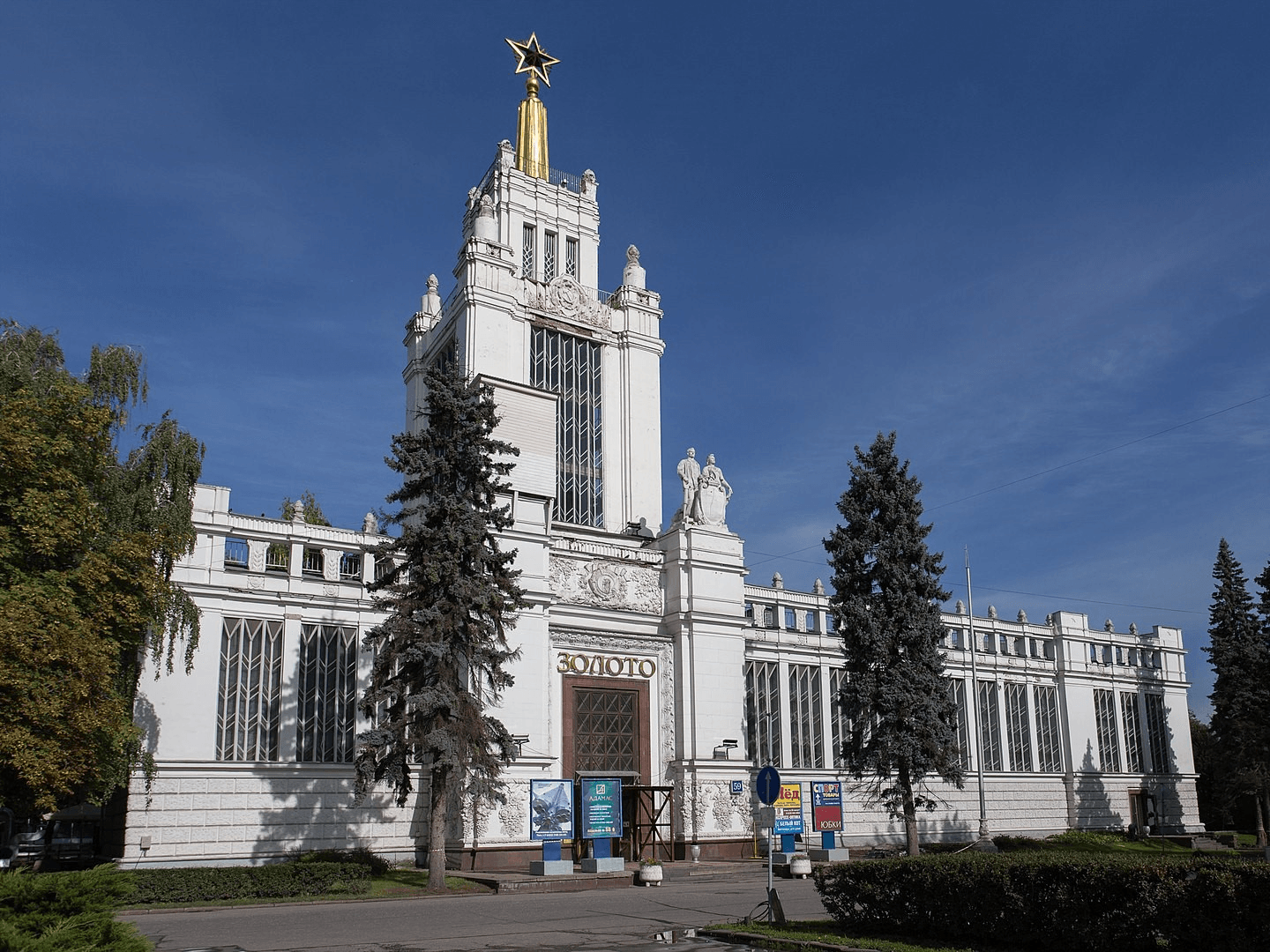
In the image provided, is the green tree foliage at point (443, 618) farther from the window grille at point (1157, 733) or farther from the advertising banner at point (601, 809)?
the window grille at point (1157, 733)

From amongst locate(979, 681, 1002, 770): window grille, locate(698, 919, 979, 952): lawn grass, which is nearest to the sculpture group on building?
locate(979, 681, 1002, 770): window grille

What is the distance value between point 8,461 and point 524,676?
18385mm

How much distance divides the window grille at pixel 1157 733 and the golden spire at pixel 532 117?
46323 millimetres

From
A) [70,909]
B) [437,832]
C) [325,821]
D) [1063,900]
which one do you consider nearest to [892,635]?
[437,832]

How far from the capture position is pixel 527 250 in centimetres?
5728

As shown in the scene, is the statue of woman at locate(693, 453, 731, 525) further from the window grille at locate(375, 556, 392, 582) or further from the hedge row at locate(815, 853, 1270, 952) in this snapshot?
the hedge row at locate(815, 853, 1270, 952)

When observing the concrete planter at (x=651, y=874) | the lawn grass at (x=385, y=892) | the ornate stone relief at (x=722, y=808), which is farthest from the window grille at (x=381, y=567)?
the ornate stone relief at (x=722, y=808)

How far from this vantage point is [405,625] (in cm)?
2997

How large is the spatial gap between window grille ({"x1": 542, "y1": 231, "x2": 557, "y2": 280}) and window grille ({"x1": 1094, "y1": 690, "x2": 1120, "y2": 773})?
124 feet

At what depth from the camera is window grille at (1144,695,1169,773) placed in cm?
6116

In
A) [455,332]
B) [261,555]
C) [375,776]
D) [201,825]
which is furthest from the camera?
[455,332]

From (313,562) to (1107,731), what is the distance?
4459 cm

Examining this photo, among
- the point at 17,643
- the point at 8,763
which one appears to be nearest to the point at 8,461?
the point at 17,643

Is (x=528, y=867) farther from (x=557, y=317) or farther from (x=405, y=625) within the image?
(x=557, y=317)
